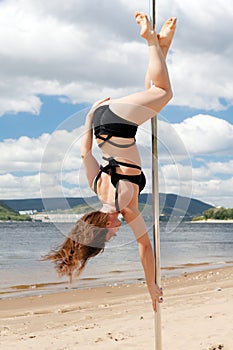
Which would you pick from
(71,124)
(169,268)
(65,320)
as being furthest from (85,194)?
(169,268)

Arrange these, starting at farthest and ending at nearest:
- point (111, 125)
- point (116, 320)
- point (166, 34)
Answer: point (116, 320)
point (166, 34)
point (111, 125)

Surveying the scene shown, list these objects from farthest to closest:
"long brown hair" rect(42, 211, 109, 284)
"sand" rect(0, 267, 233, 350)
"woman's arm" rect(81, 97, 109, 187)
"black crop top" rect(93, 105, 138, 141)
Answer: "sand" rect(0, 267, 233, 350) < "long brown hair" rect(42, 211, 109, 284) < "woman's arm" rect(81, 97, 109, 187) < "black crop top" rect(93, 105, 138, 141)

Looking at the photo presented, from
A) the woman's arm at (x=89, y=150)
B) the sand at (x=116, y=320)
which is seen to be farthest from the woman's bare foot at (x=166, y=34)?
the sand at (x=116, y=320)

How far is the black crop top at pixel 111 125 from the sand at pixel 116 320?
11.9 feet

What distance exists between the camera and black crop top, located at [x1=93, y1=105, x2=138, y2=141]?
3.11 meters

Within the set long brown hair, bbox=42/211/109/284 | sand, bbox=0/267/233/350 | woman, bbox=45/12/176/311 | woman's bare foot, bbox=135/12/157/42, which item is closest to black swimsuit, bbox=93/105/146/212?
woman, bbox=45/12/176/311

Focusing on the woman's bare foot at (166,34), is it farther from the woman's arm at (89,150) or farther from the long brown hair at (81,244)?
the long brown hair at (81,244)

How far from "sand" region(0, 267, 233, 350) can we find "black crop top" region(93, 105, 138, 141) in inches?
143

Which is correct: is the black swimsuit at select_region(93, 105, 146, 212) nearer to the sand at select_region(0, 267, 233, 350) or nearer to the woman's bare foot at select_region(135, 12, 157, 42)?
the woman's bare foot at select_region(135, 12, 157, 42)

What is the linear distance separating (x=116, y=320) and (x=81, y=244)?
17.4 feet

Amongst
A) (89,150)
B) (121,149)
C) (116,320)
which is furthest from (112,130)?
(116,320)

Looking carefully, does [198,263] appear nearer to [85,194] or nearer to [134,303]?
[134,303]

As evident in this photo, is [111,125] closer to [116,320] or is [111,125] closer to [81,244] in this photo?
[81,244]

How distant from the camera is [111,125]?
3.11 meters
